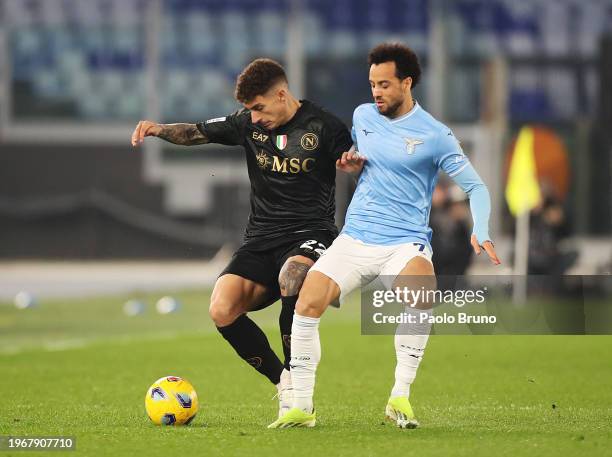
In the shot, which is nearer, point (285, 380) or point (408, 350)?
point (408, 350)

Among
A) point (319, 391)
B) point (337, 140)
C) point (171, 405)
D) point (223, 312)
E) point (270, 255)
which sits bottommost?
point (319, 391)

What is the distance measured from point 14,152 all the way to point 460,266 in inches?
724

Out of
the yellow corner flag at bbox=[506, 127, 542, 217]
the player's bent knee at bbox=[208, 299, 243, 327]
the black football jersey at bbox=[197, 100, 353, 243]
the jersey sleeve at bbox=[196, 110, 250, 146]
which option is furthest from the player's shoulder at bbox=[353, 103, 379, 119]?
the yellow corner flag at bbox=[506, 127, 542, 217]

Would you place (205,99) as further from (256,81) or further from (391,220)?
(391,220)

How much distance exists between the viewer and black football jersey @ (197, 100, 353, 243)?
27.9ft

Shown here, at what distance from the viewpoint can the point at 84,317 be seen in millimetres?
20031

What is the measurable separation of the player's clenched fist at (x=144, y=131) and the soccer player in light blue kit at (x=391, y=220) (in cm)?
131

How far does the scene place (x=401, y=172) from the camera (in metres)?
8.12

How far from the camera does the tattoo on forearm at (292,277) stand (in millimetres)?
8305

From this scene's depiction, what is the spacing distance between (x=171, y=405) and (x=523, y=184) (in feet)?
48.5

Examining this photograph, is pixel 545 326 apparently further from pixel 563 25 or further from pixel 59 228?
pixel 563 25

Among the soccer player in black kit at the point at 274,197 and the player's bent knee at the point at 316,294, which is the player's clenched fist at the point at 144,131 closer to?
the soccer player in black kit at the point at 274,197

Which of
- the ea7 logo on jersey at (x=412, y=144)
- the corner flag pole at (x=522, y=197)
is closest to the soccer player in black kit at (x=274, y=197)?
the ea7 logo on jersey at (x=412, y=144)

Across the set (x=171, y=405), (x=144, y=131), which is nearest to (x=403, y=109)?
(x=144, y=131)
